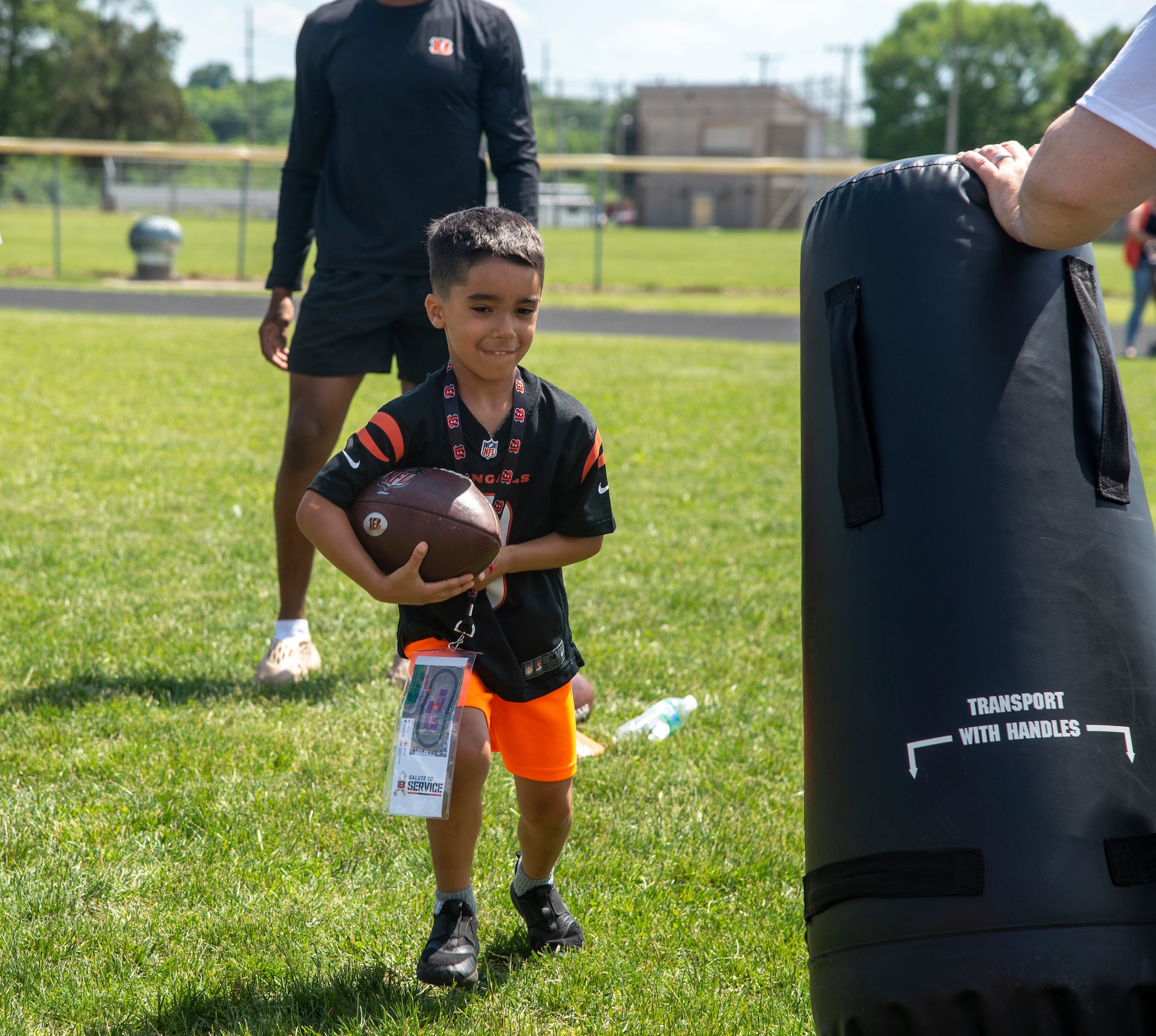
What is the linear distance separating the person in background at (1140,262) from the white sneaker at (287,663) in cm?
1235

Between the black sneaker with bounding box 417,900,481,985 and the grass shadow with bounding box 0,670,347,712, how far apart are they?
1.48 metres

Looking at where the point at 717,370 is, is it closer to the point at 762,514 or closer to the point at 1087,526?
the point at 762,514

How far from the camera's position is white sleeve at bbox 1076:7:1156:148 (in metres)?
1.73

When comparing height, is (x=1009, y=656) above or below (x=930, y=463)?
below

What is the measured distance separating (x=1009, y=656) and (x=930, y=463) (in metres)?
0.38

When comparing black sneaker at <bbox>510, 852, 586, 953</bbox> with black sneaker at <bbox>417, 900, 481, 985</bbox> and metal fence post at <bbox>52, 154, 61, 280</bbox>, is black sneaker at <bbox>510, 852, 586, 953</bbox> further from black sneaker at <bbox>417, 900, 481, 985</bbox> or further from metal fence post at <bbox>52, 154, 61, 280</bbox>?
metal fence post at <bbox>52, 154, 61, 280</bbox>

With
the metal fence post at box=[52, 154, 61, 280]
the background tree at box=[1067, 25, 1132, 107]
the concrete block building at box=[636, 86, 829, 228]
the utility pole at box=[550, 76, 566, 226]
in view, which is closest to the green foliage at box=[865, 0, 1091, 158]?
the background tree at box=[1067, 25, 1132, 107]

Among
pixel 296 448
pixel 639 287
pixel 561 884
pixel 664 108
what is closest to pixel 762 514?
pixel 296 448

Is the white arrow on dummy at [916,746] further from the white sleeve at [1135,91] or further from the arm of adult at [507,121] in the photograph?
the arm of adult at [507,121]

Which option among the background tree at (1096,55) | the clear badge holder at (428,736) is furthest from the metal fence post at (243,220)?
the background tree at (1096,55)

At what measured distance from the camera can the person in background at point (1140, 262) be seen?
1346 cm

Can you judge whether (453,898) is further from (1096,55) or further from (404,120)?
(1096,55)

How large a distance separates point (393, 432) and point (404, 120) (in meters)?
1.77

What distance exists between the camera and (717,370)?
11.7 m
